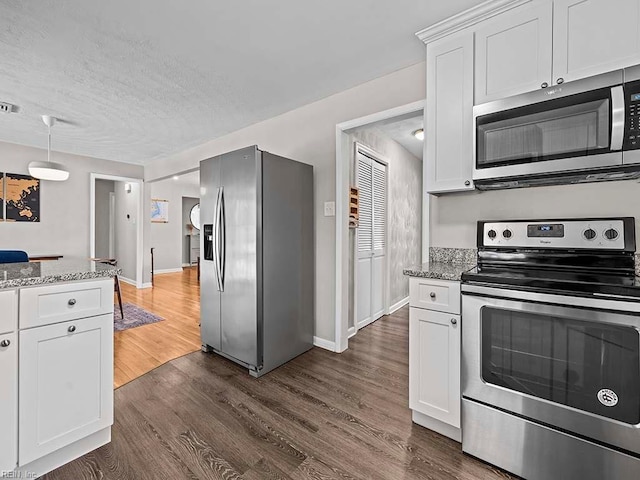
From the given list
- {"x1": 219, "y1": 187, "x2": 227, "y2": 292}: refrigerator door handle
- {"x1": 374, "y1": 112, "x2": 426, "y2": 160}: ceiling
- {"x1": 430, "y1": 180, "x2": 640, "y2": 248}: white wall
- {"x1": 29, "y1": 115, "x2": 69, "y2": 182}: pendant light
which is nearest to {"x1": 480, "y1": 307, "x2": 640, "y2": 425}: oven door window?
{"x1": 430, "y1": 180, "x2": 640, "y2": 248}: white wall

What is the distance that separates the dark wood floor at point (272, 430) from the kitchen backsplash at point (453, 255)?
1015mm

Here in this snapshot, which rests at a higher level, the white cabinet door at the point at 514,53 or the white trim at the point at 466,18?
the white trim at the point at 466,18

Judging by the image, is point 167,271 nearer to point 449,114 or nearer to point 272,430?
point 272,430

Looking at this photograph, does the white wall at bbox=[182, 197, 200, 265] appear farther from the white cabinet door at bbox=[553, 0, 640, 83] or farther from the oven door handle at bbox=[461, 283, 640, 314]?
the white cabinet door at bbox=[553, 0, 640, 83]

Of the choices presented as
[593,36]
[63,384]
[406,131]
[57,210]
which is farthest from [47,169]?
[593,36]

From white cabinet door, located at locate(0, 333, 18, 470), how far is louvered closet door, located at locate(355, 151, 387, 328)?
8.87 ft

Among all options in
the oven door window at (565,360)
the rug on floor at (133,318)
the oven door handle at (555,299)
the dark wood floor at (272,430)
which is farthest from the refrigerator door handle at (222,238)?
the oven door window at (565,360)

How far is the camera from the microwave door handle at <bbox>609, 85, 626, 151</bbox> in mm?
1376

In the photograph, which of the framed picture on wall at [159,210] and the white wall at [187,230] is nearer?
the framed picture on wall at [159,210]

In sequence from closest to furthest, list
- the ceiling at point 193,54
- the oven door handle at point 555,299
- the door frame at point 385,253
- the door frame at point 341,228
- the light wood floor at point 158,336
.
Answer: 1. the oven door handle at point 555,299
2. the ceiling at point 193,54
3. the light wood floor at point 158,336
4. the door frame at point 341,228
5. the door frame at point 385,253

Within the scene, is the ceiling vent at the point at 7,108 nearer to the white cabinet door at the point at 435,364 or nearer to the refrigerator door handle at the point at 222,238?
the refrigerator door handle at the point at 222,238

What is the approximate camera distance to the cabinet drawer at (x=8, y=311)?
127 cm

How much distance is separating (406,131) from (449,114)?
2077mm

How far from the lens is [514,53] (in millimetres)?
1680
